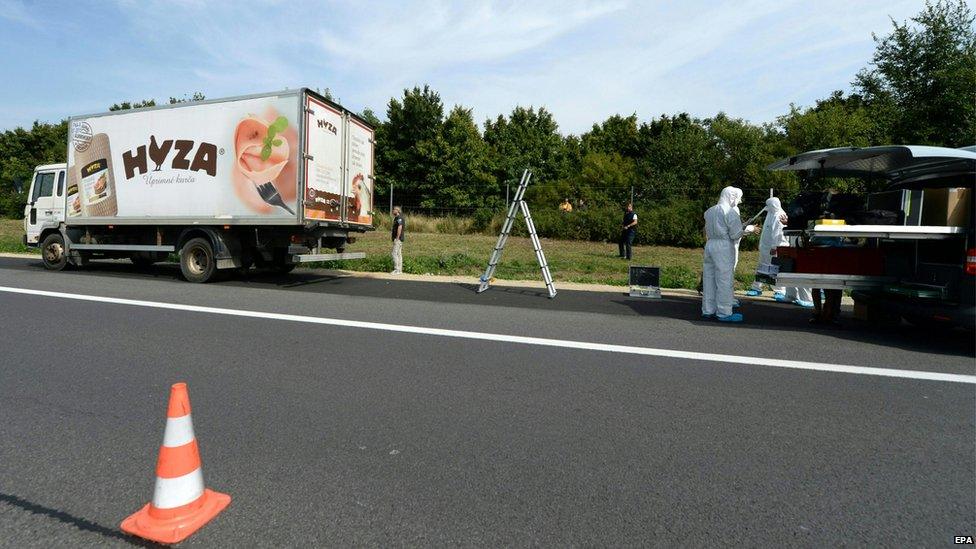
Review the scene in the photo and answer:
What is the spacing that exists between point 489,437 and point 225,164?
9807 millimetres

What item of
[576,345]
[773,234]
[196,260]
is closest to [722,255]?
[773,234]

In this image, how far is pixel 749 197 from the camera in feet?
73.2

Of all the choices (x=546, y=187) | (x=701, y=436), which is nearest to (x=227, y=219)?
(x=701, y=436)

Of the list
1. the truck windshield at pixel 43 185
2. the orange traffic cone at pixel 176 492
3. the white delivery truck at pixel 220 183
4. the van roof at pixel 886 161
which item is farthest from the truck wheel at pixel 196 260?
the van roof at pixel 886 161

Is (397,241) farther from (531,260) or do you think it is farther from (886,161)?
(886,161)

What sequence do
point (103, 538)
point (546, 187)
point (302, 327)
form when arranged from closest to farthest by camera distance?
point (103, 538) → point (302, 327) → point (546, 187)

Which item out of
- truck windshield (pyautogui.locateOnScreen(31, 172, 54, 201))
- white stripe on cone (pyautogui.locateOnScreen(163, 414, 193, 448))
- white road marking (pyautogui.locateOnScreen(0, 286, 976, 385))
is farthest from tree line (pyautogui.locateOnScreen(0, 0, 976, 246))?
white stripe on cone (pyautogui.locateOnScreen(163, 414, 193, 448))

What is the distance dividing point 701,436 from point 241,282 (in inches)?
422

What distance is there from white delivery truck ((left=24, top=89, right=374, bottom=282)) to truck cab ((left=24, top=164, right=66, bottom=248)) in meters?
0.63

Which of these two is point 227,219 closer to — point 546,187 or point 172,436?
Result: point 172,436

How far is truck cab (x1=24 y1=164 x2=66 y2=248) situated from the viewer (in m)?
13.9

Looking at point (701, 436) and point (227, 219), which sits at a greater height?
point (227, 219)

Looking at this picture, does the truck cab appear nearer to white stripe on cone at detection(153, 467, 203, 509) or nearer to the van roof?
white stripe on cone at detection(153, 467, 203, 509)

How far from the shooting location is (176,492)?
2453mm
